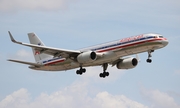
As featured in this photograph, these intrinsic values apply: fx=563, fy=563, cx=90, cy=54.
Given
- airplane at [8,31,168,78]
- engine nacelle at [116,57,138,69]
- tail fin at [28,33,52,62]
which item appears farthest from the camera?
tail fin at [28,33,52,62]

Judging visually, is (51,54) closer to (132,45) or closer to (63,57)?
(63,57)

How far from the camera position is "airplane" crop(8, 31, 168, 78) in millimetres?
82562

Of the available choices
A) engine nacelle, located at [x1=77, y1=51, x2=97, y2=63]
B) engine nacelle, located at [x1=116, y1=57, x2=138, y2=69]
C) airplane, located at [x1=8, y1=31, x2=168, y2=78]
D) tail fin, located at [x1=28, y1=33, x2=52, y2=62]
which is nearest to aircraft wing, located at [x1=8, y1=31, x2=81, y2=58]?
airplane, located at [x1=8, y1=31, x2=168, y2=78]

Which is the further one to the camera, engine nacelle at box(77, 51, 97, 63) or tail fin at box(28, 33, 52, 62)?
tail fin at box(28, 33, 52, 62)

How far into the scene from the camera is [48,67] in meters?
92.1

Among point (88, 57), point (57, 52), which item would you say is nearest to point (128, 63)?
point (88, 57)

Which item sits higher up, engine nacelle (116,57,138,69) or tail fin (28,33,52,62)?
tail fin (28,33,52,62)

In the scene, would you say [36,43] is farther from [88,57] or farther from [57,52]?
[88,57]

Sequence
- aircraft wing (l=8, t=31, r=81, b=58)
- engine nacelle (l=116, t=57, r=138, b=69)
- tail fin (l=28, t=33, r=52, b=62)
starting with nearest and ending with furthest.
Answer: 1. aircraft wing (l=8, t=31, r=81, b=58)
2. engine nacelle (l=116, t=57, r=138, b=69)
3. tail fin (l=28, t=33, r=52, b=62)

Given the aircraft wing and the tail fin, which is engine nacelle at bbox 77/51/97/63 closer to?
the aircraft wing

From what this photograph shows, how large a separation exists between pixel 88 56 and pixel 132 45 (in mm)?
6880

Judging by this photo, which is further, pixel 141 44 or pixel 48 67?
pixel 48 67

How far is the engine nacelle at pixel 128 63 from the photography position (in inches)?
3656

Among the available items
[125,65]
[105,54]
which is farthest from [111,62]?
[105,54]
